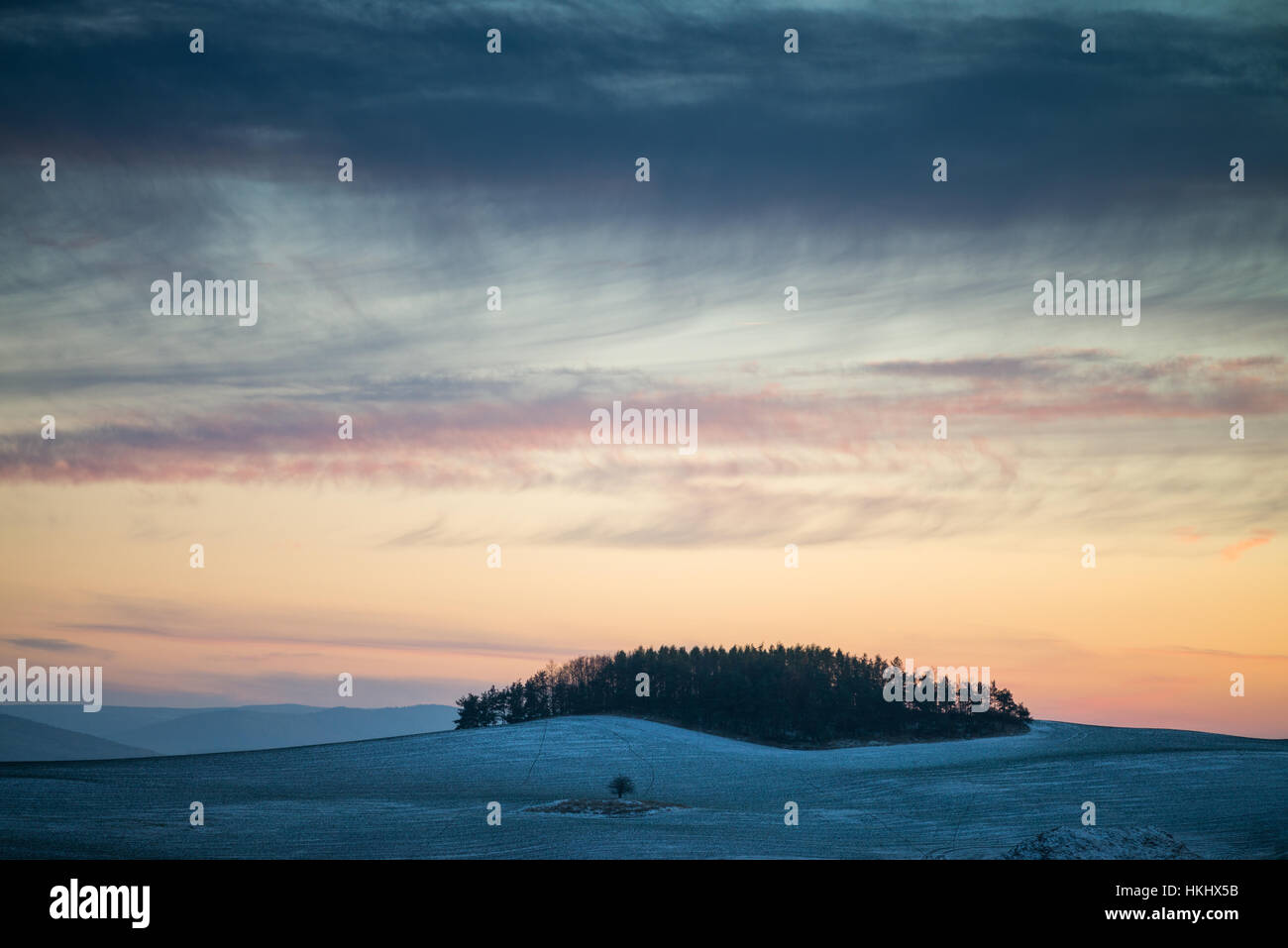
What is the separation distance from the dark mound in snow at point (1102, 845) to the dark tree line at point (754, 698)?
5508 cm

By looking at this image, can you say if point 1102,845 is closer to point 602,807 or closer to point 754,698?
point 602,807

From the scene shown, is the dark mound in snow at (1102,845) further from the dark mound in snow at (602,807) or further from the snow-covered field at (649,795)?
the dark mound in snow at (602,807)

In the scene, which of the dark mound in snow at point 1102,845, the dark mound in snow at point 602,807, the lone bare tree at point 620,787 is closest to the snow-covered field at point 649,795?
the dark mound in snow at point 1102,845

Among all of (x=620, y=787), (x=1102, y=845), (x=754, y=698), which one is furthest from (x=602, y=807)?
(x=754, y=698)

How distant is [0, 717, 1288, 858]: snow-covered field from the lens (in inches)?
1439

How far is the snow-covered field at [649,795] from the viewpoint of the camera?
36.6 metres

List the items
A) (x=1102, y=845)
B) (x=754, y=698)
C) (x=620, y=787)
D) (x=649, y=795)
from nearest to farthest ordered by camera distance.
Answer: (x=1102, y=845), (x=620, y=787), (x=649, y=795), (x=754, y=698)

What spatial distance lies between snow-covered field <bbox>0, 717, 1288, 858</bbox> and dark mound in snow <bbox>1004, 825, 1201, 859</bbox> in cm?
59

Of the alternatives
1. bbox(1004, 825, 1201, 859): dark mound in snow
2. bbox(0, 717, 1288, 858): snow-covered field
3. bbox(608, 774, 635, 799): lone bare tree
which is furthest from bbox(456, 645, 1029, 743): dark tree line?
bbox(1004, 825, 1201, 859): dark mound in snow

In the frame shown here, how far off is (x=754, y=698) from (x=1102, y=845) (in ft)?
203

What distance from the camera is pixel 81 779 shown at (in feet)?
173

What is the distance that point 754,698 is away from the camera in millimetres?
90500
